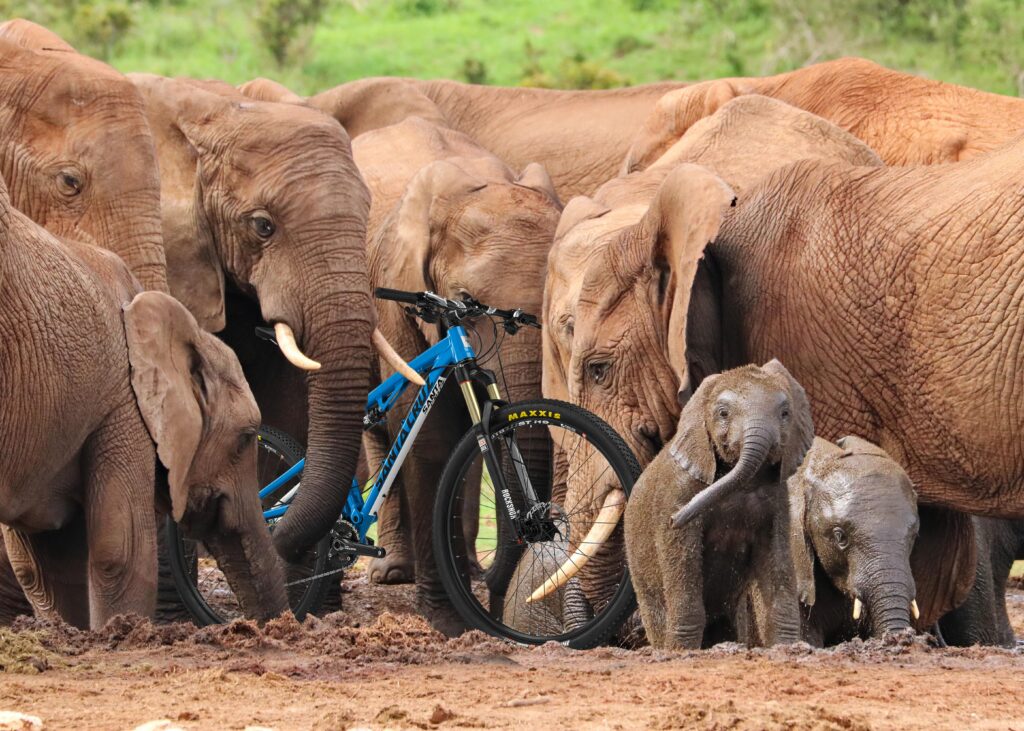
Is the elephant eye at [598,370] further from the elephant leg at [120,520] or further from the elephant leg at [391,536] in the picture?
the elephant leg at [391,536]

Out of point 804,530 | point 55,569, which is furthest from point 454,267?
point 55,569

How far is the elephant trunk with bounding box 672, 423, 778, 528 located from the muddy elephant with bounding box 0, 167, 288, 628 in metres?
1.52

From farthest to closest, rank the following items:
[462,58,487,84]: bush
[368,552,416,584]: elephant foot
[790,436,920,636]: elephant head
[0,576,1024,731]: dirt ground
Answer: [462,58,487,84]: bush < [368,552,416,584]: elephant foot < [790,436,920,636]: elephant head < [0,576,1024,731]: dirt ground

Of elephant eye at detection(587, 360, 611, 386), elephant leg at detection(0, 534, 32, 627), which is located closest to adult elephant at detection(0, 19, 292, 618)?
elephant leg at detection(0, 534, 32, 627)

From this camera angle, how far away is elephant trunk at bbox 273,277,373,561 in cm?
691

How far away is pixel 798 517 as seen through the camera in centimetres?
612

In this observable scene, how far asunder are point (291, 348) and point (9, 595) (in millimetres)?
1213

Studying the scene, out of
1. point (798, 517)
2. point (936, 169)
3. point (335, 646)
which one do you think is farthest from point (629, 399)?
point (335, 646)

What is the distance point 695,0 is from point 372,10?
460cm

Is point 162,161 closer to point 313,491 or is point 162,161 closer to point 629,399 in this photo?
point 313,491

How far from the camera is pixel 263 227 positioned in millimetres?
7320

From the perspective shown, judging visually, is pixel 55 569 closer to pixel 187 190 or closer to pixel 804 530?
pixel 187 190

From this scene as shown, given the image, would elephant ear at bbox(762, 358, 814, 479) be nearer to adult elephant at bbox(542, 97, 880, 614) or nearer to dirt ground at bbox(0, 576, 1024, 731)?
dirt ground at bbox(0, 576, 1024, 731)

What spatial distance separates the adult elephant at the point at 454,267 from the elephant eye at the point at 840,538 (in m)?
1.29
